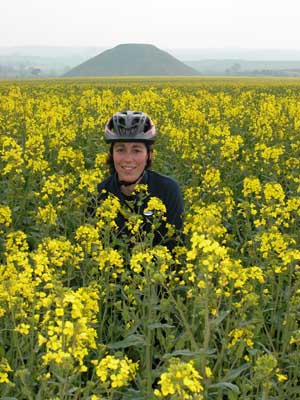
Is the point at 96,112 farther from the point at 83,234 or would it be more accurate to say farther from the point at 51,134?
the point at 83,234

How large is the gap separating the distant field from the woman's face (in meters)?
0.27

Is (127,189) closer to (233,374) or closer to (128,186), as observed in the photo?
(128,186)

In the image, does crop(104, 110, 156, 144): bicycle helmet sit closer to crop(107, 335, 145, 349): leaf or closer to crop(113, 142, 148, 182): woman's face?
crop(113, 142, 148, 182): woman's face

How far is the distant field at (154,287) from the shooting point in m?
2.60

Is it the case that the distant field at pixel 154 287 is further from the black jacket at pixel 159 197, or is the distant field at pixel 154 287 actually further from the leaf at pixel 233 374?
the black jacket at pixel 159 197

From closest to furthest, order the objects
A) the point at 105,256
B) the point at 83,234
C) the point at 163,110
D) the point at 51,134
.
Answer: the point at 105,256, the point at 83,234, the point at 51,134, the point at 163,110

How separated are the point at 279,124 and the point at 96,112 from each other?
3741 millimetres

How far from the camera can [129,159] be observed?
5113mm

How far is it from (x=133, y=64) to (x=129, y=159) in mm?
170186

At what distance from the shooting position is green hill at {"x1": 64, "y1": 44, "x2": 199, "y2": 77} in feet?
508

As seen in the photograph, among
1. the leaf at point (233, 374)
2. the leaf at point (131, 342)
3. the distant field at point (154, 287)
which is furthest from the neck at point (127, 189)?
the leaf at point (233, 374)

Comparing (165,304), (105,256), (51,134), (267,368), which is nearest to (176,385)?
(267,368)

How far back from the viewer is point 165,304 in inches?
122

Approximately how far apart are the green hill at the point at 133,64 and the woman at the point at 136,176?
14481 centimetres
